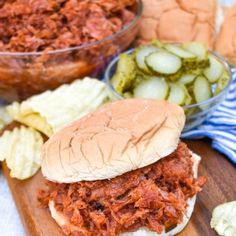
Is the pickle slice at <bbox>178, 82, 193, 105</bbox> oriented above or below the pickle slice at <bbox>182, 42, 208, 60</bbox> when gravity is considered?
below

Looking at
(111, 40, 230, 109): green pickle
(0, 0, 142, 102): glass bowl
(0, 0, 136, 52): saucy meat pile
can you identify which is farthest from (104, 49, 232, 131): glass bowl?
Answer: (0, 0, 136, 52): saucy meat pile

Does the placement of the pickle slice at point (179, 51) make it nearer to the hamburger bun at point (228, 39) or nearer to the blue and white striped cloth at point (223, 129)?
the blue and white striped cloth at point (223, 129)

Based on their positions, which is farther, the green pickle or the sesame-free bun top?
the green pickle

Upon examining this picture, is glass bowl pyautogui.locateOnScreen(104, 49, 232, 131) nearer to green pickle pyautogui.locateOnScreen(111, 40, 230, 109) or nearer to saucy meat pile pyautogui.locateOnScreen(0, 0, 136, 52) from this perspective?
green pickle pyautogui.locateOnScreen(111, 40, 230, 109)

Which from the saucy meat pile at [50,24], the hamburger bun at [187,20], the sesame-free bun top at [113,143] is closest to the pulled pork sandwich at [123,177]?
the sesame-free bun top at [113,143]

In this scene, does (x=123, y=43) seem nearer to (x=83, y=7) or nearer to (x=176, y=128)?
(x=83, y=7)

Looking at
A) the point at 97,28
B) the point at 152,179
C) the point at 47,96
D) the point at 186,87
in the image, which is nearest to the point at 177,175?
the point at 152,179

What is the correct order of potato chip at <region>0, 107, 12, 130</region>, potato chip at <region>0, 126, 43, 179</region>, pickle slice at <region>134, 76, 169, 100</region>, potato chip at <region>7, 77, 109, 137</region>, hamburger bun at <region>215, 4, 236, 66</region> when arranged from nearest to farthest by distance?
1. potato chip at <region>0, 126, 43, 179</region>
2. pickle slice at <region>134, 76, 169, 100</region>
3. potato chip at <region>7, 77, 109, 137</region>
4. potato chip at <region>0, 107, 12, 130</region>
5. hamburger bun at <region>215, 4, 236, 66</region>
